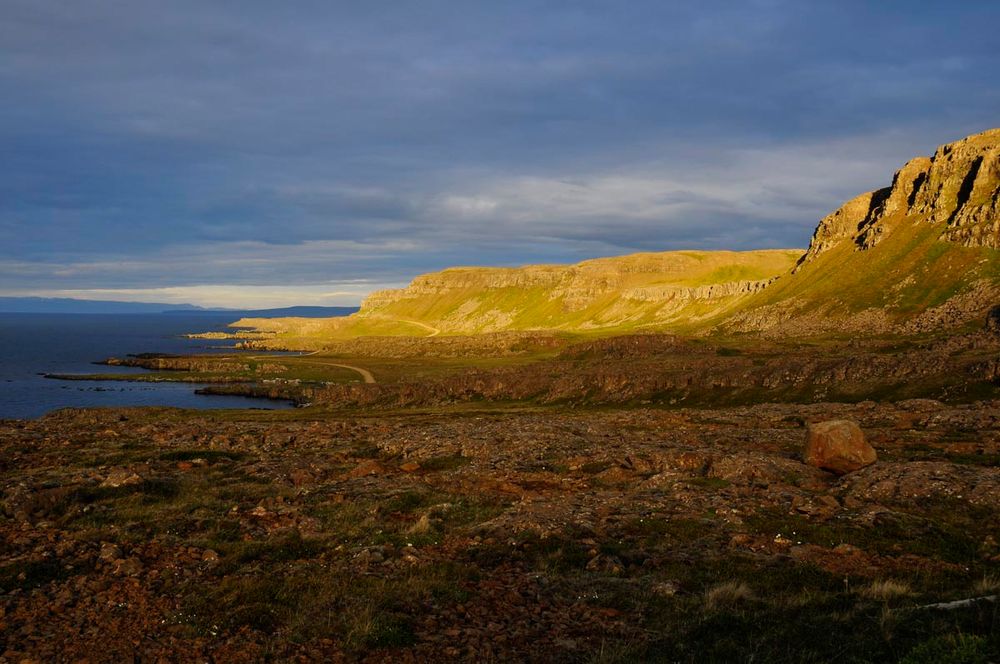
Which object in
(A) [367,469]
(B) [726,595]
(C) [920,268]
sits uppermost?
(C) [920,268]

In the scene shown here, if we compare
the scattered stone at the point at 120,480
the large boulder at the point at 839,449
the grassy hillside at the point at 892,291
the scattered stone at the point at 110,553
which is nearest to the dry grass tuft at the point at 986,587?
the large boulder at the point at 839,449

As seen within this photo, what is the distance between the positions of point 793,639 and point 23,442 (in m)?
48.2

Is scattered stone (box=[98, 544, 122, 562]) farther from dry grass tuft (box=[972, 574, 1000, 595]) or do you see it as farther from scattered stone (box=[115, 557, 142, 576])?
dry grass tuft (box=[972, 574, 1000, 595])

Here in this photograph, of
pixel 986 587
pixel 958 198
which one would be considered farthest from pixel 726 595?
pixel 958 198

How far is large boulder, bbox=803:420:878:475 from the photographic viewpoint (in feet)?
92.0

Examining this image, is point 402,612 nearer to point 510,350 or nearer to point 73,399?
point 73,399

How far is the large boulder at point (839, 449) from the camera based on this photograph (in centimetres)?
2805

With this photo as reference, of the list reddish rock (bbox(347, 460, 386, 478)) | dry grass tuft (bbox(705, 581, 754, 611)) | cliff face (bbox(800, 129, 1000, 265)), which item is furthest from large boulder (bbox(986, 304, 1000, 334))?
dry grass tuft (bbox(705, 581, 754, 611))

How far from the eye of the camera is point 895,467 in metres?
25.7

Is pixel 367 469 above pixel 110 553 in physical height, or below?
below

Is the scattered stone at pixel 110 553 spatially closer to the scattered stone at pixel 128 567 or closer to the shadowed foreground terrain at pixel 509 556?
the shadowed foreground terrain at pixel 509 556

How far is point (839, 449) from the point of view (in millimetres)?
28344

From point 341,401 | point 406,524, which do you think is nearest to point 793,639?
point 406,524

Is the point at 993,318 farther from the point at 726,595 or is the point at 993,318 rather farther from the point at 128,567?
the point at 128,567
